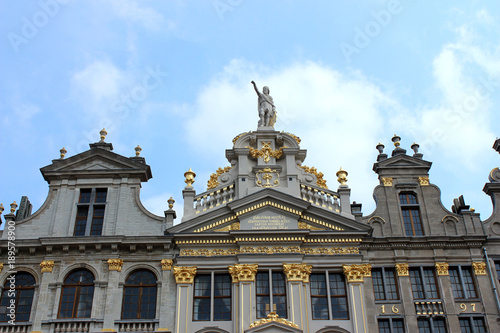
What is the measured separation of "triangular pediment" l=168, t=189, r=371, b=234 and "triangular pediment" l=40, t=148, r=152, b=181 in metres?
4.04

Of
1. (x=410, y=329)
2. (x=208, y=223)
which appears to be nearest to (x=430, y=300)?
(x=410, y=329)

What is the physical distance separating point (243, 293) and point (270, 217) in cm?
382

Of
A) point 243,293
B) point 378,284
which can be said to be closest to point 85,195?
point 243,293

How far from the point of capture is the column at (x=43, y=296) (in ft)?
80.0

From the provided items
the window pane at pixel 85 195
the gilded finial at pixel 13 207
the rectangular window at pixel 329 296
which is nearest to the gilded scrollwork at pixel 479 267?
the rectangular window at pixel 329 296

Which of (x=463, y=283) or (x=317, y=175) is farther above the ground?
(x=317, y=175)

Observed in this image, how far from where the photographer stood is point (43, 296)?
25.1m

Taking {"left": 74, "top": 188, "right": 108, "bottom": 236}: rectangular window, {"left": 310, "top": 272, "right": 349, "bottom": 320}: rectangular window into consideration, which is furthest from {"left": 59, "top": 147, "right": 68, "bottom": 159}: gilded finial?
{"left": 310, "top": 272, "right": 349, "bottom": 320}: rectangular window

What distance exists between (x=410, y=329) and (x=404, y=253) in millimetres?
3376

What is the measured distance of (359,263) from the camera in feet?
84.3

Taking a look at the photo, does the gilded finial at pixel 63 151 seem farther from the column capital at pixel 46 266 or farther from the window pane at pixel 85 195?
the column capital at pixel 46 266

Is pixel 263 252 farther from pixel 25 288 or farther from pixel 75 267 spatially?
pixel 25 288

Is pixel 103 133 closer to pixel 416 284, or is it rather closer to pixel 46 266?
pixel 46 266

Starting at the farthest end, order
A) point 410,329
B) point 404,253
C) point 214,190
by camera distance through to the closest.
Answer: point 214,190 < point 404,253 < point 410,329
